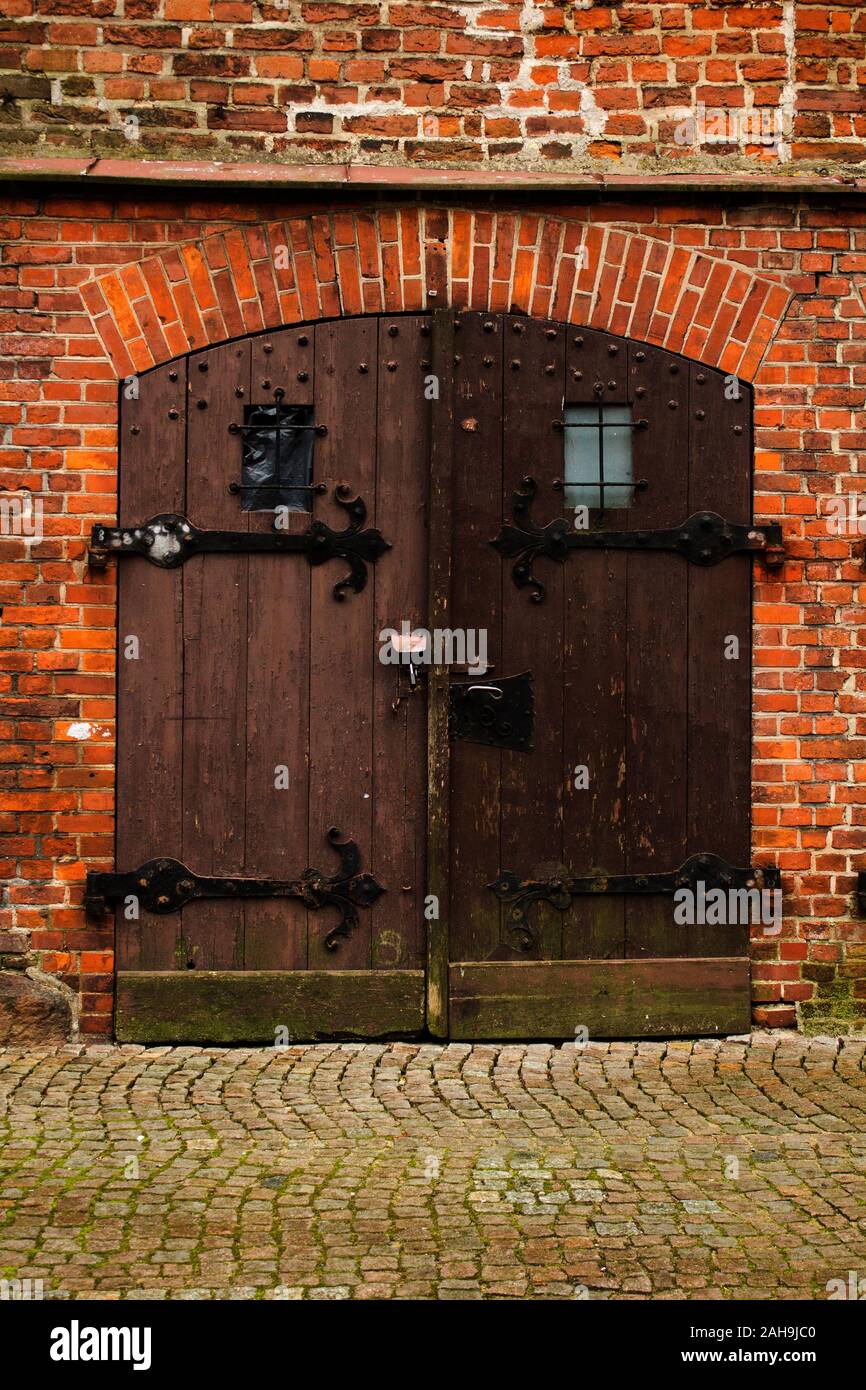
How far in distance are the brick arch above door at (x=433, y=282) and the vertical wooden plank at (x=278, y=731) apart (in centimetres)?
19

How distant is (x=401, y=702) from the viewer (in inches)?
209

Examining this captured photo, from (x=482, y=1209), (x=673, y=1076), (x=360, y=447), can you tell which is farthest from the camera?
(x=360, y=447)

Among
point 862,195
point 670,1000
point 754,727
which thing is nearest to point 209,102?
point 862,195

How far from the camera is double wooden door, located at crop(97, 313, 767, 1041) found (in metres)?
5.25

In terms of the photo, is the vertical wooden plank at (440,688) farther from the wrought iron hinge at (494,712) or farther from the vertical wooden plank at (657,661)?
the vertical wooden plank at (657,661)

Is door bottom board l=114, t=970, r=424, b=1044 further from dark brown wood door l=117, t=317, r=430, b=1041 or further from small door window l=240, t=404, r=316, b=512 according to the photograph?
small door window l=240, t=404, r=316, b=512

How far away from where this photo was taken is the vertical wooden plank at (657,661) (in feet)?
17.4

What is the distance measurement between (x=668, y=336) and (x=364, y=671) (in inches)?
68.0

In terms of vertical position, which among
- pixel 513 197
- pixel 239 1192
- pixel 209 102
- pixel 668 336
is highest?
pixel 209 102

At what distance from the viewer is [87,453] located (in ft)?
17.2

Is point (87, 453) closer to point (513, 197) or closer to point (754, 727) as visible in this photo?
point (513, 197)

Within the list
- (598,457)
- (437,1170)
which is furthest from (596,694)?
(437,1170)

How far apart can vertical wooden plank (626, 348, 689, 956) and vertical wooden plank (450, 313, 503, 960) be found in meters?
0.53

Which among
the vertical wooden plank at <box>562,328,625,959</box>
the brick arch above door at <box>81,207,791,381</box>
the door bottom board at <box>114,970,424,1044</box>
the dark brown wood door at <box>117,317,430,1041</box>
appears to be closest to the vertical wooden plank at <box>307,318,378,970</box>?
the dark brown wood door at <box>117,317,430,1041</box>
